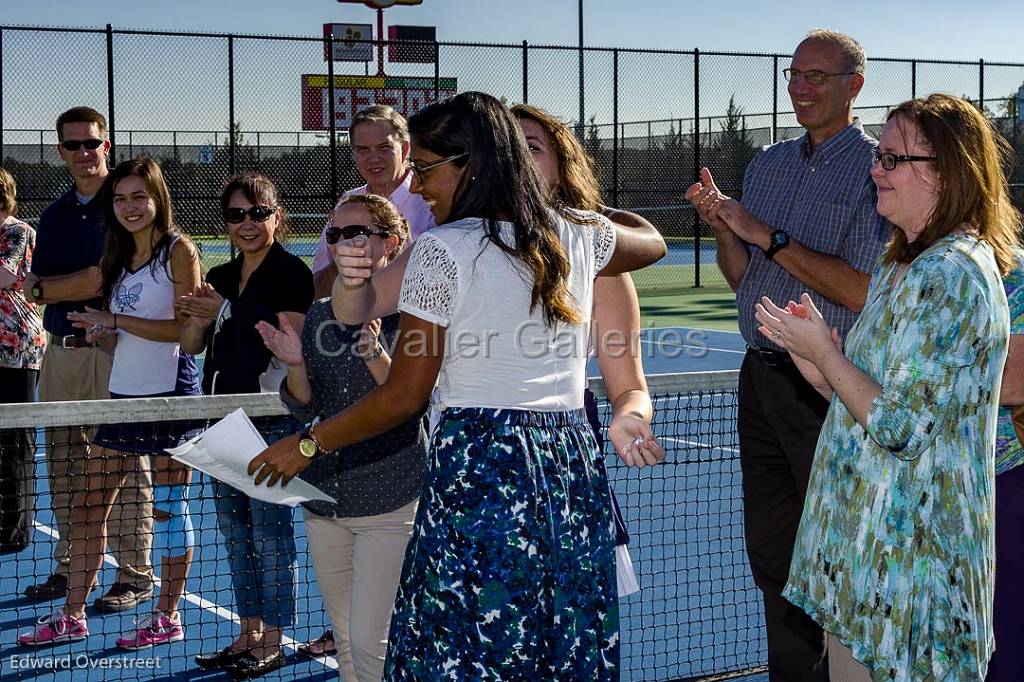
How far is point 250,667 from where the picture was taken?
4605 mm

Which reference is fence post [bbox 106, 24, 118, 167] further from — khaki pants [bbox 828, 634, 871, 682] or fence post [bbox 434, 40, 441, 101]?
khaki pants [bbox 828, 634, 871, 682]

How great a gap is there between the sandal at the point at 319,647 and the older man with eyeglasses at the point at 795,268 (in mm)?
1811

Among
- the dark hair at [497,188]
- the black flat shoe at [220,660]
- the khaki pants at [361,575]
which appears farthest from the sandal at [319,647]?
the dark hair at [497,188]

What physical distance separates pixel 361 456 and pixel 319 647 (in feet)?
5.29

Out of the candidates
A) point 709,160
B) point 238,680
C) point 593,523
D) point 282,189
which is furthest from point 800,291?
point 709,160

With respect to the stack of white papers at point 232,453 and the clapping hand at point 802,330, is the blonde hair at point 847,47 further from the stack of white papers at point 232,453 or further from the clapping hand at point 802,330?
the stack of white papers at point 232,453

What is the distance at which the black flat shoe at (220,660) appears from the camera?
4.68 m

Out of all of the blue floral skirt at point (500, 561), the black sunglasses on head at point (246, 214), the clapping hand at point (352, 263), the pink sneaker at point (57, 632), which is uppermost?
the black sunglasses on head at point (246, 214)

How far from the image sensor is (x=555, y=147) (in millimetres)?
3295

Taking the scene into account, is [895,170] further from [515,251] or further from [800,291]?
[800,291]

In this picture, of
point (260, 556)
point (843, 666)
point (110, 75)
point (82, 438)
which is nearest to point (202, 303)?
point (260, 556)

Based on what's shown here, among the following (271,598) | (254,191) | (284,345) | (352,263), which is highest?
(254,191)

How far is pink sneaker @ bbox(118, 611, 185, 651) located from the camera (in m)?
4.89

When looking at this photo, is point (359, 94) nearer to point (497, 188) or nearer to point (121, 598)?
point (121, 598)
